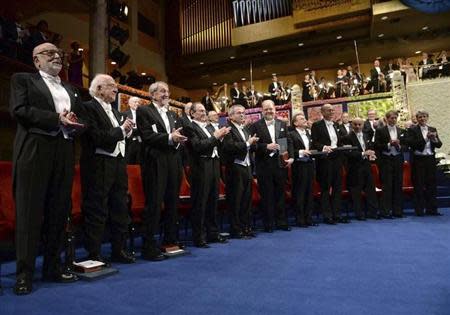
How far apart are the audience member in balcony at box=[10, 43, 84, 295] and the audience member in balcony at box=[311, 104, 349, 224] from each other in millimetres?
3229

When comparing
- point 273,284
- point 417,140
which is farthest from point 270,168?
point 417,140

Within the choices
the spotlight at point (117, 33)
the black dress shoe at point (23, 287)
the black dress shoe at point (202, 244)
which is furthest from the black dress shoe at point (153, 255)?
the spotlight at point (117, 33)

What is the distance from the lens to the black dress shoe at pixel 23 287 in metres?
2.03

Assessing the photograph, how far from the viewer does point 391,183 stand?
5203 millimetres

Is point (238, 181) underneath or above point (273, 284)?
above

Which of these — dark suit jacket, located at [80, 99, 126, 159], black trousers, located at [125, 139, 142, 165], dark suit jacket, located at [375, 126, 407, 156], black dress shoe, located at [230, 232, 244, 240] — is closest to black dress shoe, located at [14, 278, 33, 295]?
dark suit jacket, located at [80, 99, 126, 159]

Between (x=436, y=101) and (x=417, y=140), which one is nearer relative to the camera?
(x=417, y=140)

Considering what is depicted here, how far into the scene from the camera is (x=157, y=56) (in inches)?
568

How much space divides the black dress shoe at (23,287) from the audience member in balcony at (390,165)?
14.5 ft

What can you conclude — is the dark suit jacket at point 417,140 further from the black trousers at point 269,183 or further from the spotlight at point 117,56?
the spotlight at point 117,56

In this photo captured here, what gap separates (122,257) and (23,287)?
83cm

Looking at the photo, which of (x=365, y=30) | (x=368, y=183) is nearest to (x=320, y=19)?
(x=365, y=30)

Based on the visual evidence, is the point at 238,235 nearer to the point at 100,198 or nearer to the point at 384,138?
the point at 100,198

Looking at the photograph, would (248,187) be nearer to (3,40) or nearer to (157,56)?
(3,40)
